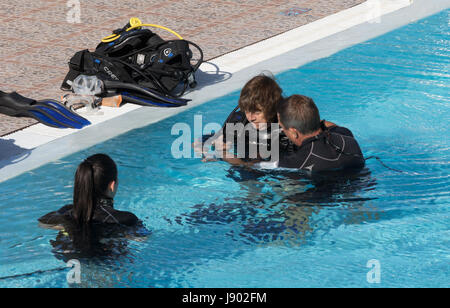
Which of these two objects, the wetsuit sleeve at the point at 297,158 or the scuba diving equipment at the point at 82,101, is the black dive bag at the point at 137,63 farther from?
the wetsuit sleeve at the point at 297,158

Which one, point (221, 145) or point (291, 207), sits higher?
point (221, 145)

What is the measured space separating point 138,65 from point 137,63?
51mm

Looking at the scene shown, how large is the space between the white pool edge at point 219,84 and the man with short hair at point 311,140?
2431mm

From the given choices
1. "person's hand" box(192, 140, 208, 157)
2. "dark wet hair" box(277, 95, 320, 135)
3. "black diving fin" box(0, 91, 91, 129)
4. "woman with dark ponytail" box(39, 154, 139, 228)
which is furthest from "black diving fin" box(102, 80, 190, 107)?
"woman with dark ponytail" box(39, 154, 139, 228)

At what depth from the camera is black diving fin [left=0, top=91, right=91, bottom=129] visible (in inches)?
297

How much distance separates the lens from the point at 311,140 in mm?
5660

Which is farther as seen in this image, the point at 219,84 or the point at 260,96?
the point at 219,84

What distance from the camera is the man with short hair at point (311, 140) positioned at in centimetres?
557

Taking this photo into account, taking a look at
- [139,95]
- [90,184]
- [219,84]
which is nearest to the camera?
[90,184]

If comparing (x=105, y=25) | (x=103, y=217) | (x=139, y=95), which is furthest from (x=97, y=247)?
(x=105, y=25)

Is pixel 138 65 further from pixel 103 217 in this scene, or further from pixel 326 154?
pixel 103 217

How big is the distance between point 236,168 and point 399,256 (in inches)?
65.9
